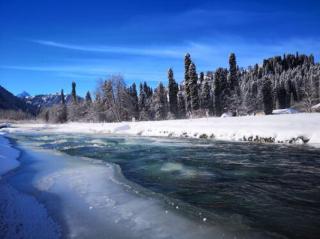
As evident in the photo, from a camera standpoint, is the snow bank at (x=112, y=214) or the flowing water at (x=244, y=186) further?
the flowing water at (x=244, y=186)

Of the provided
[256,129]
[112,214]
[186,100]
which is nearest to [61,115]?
[186,100]

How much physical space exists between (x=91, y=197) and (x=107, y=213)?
1.60 meters

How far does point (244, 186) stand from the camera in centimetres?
914

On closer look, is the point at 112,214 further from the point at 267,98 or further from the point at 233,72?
the point at 267,98

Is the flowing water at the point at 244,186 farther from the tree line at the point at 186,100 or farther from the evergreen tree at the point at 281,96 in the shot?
the evergreen tree at the point at 281,96

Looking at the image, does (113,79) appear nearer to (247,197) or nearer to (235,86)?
(235,86)

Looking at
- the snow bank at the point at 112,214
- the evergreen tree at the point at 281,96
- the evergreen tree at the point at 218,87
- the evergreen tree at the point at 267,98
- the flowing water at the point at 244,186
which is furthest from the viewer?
the evergreen tree at the point at 281,96

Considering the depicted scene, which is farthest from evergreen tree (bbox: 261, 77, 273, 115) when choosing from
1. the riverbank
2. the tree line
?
the riverbank

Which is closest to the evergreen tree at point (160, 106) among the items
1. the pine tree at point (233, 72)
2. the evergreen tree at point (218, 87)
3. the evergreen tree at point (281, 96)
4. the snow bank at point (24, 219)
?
the evergreen tree at point (218, 87)

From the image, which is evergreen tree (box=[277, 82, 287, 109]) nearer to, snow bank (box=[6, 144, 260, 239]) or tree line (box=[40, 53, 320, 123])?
tree line (box=[40, 53, 320, 123])

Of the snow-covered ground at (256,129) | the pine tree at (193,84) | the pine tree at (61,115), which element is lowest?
the snow-covered ground at (256,129)

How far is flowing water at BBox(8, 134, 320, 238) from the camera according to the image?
642 cm

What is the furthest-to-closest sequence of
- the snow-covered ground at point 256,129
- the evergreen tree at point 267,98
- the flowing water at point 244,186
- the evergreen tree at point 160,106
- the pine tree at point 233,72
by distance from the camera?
the evergreen tree at point 267,98
the evergreen tree at point 160,106
the pine tree at point 233,72
the snow-covered ground at point 256,129
the flowing water at point 244,186

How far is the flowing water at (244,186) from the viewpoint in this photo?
6422mm
